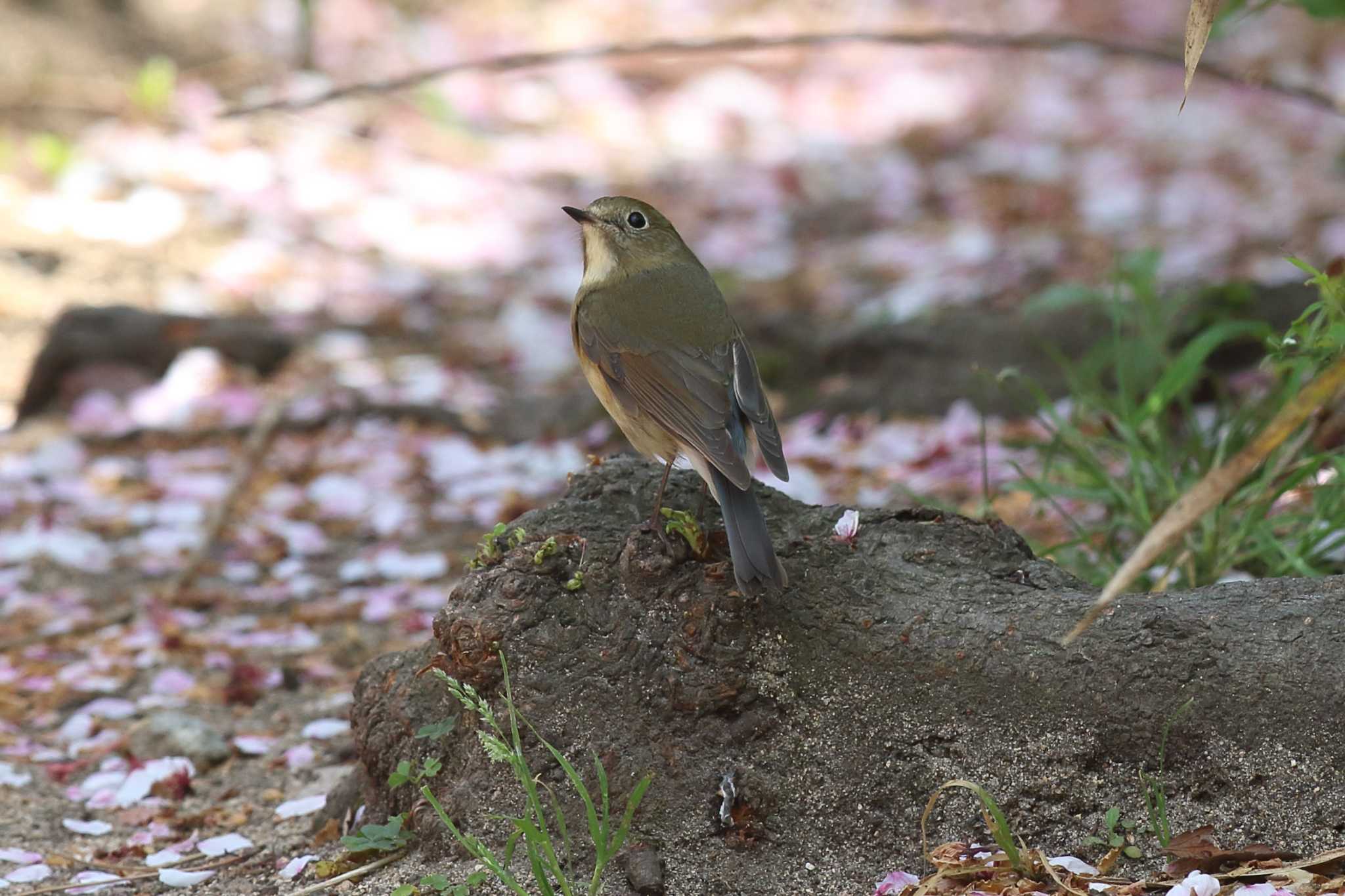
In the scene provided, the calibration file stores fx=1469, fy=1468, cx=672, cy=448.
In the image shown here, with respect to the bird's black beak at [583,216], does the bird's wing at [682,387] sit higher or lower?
lower

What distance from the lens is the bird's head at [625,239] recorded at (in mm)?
3523

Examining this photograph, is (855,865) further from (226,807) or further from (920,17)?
(920,17)

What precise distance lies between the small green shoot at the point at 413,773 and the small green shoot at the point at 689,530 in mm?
612

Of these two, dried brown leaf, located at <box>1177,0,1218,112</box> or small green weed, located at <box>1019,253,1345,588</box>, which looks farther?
small green weed, located at <box>1019,253,1345,588</box>

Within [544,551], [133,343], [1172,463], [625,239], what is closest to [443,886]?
[544,551]

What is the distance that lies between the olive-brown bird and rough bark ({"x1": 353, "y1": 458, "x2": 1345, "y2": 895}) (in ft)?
0.55

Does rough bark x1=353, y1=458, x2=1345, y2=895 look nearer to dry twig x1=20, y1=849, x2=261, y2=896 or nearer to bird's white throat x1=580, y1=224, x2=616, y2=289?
dry twig x1=20, y1=849, x2=261, y2=896

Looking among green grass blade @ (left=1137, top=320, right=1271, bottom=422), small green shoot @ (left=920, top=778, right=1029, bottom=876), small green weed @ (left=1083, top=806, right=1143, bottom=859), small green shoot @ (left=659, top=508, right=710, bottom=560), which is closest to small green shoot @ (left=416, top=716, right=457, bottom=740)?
small green shoot @ (left=659, top=508, right=710, bottom=560)

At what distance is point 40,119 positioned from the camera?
30.2 feet

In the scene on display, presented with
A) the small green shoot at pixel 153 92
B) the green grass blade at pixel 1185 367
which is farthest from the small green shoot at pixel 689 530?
the small green shoot at pixel 153 92

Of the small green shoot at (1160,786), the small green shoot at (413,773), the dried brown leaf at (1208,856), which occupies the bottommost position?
the dried brown leaf at (1208,856)

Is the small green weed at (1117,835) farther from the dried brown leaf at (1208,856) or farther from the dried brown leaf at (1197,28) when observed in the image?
the dried brown leaf at (1197,28)

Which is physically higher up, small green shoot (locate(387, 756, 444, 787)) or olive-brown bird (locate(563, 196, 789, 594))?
olive-brown bird (locate(563, 196, 789, 594))

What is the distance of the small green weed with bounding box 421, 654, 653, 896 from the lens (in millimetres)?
2203
